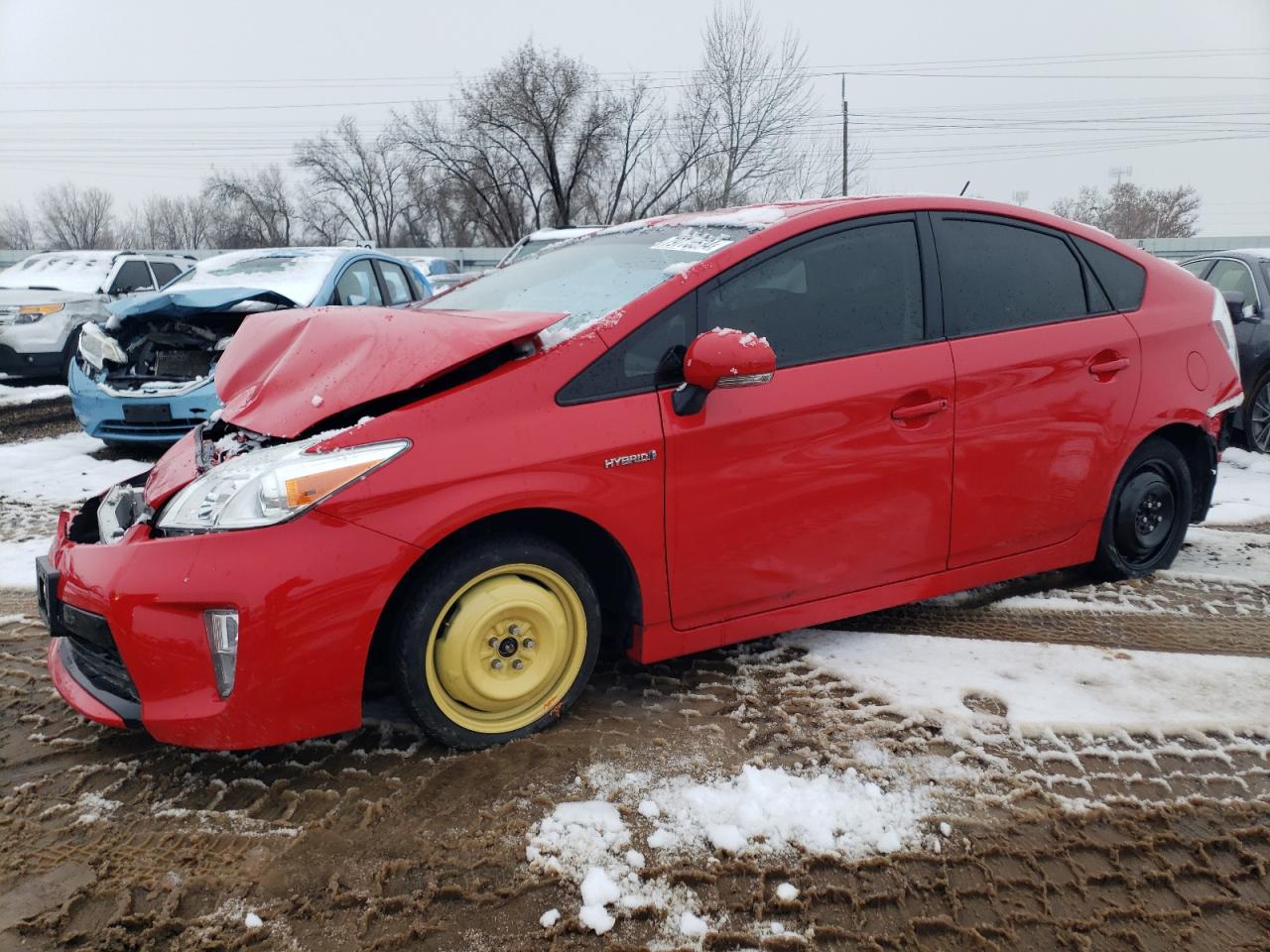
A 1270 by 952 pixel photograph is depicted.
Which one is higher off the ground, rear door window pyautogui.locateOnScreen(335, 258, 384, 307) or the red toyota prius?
rear door window pyautogui.locateOnScreen(335, 258, 384, 307)

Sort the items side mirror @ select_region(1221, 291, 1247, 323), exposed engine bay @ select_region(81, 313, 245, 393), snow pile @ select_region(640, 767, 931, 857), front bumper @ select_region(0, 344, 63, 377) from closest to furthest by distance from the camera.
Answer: snow pile @ select_region(640, 767, 931, 857), exposed engine bay @ select_region(81, 313, 245, 393), side mirror @ select_region(1221, 291, 1247, 323), front bumper @ select_region(0, 344, 63, 377)

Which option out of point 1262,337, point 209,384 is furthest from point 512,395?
point 1262,337

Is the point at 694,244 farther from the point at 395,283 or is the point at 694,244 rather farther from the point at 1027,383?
the point at 395,283

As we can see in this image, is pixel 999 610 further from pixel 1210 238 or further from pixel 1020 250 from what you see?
pixel 1210 238

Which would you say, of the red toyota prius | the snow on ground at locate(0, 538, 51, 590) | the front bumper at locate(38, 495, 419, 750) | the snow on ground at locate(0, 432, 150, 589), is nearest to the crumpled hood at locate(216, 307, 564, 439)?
the red toyota prius

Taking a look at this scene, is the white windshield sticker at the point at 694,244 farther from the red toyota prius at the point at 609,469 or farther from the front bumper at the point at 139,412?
the front bumper at the point at 139,412

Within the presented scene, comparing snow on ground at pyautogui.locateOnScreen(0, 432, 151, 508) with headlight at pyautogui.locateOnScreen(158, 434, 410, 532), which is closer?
headlight at pyautogui.locateOnScreen(158, 434, 410, 532)

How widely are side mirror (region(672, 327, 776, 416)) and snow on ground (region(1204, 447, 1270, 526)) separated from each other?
12.7 ft

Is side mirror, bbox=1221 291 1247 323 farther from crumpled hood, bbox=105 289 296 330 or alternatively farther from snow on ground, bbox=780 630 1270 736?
crumpled hood, bbox=105 289 296 330

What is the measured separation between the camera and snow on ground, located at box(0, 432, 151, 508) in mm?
5750

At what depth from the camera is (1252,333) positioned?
262 inches

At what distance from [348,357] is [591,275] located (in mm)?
965

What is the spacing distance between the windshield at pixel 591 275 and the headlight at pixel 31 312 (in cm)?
833

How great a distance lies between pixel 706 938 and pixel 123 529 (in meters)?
2.00
